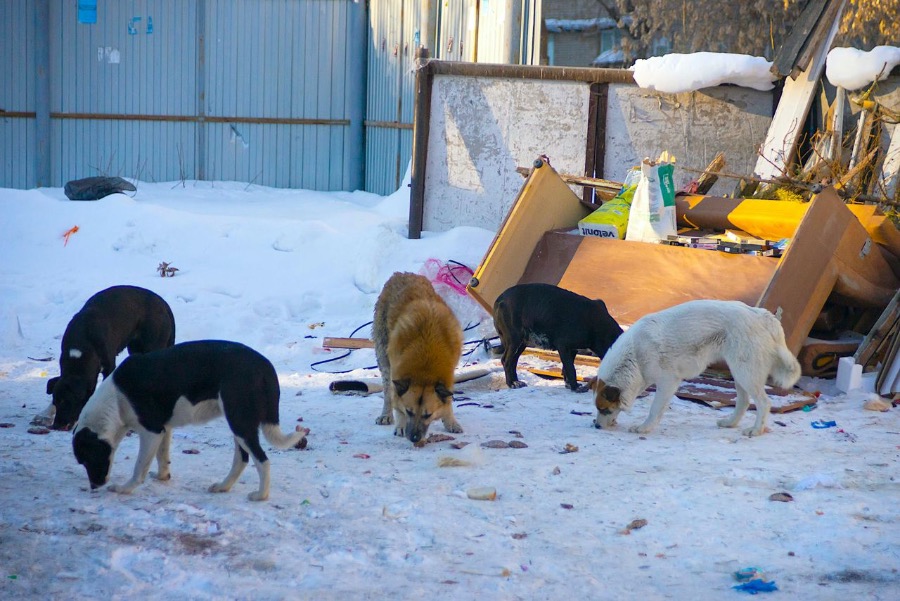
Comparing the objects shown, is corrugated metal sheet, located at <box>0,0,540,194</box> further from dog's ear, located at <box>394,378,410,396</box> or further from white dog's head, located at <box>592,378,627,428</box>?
dog's ear, located at <box>394,378,410,396</box>

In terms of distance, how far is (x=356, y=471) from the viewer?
19.1ft

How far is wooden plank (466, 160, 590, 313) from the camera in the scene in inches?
373

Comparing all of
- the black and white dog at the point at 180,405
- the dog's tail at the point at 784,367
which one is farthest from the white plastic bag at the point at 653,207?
the black and white dog at the point at 180,405

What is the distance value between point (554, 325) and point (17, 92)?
1313 cm

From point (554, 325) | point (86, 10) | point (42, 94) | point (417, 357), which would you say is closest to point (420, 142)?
point (554, 325)

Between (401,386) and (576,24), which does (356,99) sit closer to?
(576,24)

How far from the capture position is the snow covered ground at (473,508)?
4.23 metres

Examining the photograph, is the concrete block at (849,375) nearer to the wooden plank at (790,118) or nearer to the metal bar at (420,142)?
the wooden plank at (790,118)

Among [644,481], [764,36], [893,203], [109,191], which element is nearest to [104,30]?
[109,191]

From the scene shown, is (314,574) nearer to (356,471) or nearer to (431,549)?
(431,549)

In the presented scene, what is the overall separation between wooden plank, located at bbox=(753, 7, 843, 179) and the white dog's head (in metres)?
4.91

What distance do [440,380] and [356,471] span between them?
3.01 feet

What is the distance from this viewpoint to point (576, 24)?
1977 cm

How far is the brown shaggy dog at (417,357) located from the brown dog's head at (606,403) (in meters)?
0.98
